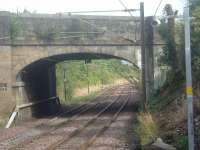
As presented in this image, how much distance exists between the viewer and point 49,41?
27094 mm

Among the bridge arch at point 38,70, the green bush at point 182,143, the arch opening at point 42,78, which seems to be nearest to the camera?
the green bush at point 182,143

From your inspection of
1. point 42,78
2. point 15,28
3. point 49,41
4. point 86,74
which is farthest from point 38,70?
point 86,74

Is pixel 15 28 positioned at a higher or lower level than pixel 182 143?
higher

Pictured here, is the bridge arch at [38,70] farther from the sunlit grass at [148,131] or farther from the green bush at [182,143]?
the green bush at [182,143]

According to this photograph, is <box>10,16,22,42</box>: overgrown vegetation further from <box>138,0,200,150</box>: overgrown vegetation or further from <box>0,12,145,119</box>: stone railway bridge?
<box>138,0,200,150</box>: overgrown vegetation

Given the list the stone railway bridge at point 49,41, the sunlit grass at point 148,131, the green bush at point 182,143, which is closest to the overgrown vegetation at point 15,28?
the stone railway bridge at point 49,41

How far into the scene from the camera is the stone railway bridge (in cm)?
2609

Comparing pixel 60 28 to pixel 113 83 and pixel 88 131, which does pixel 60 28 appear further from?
pixel 113 83

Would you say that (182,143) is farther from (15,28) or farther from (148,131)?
(15,28)

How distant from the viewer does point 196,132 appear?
456 inches

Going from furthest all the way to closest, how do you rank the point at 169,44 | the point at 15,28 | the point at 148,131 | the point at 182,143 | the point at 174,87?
the point at 15,28 < the point at 169,44 < the point at 174,87 < the point at 148,131 < the point at 182,143

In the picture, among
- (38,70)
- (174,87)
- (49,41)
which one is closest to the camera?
(174,87)

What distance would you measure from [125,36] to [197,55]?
11.9 meters

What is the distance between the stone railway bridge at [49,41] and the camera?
85.6 feet
